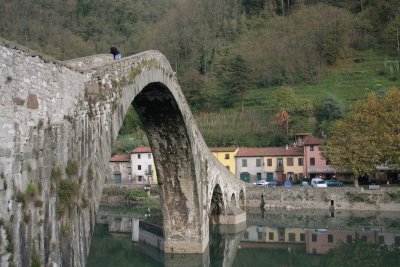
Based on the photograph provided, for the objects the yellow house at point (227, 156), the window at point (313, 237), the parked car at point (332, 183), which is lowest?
the window at point (313, 237)

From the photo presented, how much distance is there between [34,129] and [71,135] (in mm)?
1523

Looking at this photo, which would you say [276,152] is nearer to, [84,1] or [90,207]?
[90,207]

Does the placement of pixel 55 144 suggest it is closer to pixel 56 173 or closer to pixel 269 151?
pixel 56 173

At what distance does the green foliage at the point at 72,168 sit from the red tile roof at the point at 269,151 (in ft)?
133

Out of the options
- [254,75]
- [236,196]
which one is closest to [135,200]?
[236,196]

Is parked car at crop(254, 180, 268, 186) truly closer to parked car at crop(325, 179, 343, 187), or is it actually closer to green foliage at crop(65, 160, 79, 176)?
parked car at crop(325, 179, 343, 187)

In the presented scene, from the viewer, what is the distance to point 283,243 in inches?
1196

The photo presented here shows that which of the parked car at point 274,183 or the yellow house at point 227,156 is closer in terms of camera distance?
the parked car at point 274,183

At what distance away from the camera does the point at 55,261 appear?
9.03 meters

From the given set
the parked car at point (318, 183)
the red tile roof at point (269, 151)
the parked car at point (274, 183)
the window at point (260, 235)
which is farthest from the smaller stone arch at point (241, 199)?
the window at point (260, 235)

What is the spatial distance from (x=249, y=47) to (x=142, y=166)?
31.4 metres

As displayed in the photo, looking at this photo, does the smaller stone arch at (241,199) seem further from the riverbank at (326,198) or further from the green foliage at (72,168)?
the green foliage at (72,168)

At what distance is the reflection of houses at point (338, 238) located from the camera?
2889 cm

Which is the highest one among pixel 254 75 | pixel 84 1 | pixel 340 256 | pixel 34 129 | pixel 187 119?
pixel 84 1
